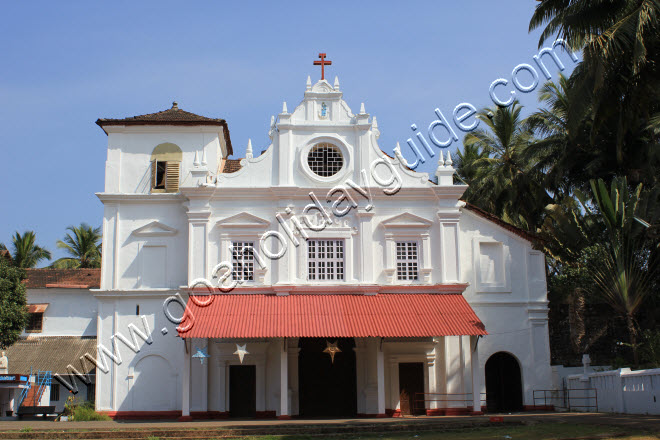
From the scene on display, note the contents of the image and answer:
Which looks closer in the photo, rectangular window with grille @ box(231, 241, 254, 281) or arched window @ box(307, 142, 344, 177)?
rectangular window with grille @ box(231, 241, 254, 281)

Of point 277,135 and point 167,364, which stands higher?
point 277,135

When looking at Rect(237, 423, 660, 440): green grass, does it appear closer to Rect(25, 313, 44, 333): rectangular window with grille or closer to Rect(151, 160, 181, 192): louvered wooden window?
Rect(151, 160, 181, 192): louvered wooden window

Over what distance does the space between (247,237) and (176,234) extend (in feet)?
9.18

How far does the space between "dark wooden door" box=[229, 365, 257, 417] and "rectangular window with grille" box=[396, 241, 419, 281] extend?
653 cm

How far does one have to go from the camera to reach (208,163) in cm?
2808

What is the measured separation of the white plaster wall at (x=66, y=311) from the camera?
36.9m

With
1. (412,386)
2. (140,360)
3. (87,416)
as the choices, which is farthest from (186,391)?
(412,386)

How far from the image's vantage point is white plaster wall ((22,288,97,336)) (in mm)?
36938

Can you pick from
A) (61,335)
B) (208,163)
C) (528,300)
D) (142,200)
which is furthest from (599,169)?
(61,335)

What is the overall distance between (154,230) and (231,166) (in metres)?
5.24

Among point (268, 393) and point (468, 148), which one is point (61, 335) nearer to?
point (268, 393)

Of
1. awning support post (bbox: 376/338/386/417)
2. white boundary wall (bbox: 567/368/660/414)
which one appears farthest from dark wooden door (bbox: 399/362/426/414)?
white boundary wall (bbox: 567/368/660/414)

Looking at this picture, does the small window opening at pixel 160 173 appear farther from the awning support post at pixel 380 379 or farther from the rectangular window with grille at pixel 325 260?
the awning support post at pixel 380 379

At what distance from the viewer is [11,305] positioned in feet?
104
